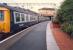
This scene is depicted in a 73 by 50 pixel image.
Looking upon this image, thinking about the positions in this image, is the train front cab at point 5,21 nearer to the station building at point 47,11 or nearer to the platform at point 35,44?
the platform at point 35,44

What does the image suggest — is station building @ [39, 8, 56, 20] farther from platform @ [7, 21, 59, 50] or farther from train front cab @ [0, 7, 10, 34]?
platform @ [7, 21, 59, 50]

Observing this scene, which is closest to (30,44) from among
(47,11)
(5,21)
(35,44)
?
(35,44)

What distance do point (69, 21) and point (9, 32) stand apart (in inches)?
227

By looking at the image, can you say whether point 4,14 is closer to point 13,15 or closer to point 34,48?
point 13,15

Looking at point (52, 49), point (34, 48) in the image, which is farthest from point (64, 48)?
point (34, 48)

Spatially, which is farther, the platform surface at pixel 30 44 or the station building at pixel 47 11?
the station building at pixel 47 11

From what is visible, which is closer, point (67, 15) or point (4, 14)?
point (67, 15)

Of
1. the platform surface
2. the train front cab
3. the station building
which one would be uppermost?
the train front cab

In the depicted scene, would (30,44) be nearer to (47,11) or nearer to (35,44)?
(35,44)

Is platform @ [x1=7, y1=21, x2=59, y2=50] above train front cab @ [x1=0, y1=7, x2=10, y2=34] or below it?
below

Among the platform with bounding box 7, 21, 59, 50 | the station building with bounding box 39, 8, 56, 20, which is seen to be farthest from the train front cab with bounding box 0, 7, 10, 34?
→ the station building with bounding box 39, 8, 56, 20

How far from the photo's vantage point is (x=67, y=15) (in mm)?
20641

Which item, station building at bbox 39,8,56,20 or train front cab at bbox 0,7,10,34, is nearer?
train front cab at bbox 0,7,10,34

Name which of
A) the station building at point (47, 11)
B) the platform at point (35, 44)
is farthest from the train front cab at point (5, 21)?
the station building at point (47, 11)
